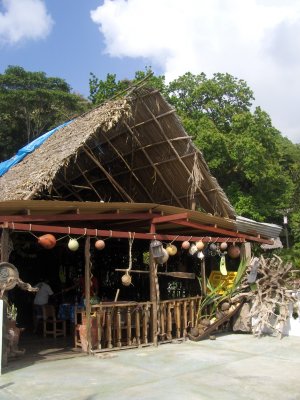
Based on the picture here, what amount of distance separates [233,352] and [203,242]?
7.93ft

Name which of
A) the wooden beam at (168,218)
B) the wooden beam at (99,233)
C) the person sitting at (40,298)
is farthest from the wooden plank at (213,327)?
the person sitting at (40,298)

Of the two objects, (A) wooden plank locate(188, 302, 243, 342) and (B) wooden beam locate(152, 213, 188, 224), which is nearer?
(B) wooden beam locate(152, 213, 188, 224)

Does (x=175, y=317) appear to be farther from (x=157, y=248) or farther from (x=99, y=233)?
(x=99, y=233)

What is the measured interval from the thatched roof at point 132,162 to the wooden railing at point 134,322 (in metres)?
2.88

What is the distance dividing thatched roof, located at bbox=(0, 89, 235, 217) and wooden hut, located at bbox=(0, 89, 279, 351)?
3cm

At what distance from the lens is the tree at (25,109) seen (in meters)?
27.7

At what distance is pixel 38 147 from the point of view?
12.2m

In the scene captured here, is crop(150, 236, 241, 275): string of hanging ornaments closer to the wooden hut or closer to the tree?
the wooden hut

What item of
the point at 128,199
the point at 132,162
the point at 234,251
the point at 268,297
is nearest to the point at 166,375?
the point at 268,297

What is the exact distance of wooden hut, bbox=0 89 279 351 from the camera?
25.3ft

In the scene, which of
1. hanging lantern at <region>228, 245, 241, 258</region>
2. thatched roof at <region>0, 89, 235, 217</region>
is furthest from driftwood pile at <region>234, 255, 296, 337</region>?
thatched roof at <region>0, 89, 235, 217</region>

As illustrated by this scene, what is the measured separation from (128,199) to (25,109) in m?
18.7

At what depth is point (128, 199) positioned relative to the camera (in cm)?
1183

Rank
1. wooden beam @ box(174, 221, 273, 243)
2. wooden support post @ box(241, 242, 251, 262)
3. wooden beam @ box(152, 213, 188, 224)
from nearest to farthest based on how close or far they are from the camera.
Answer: wooden beam @ box(152, 213, 188, 224)
wooden beam @ box(174, 221, 273, 243)
wooden support post @ box(241, 242, 251, 262)
